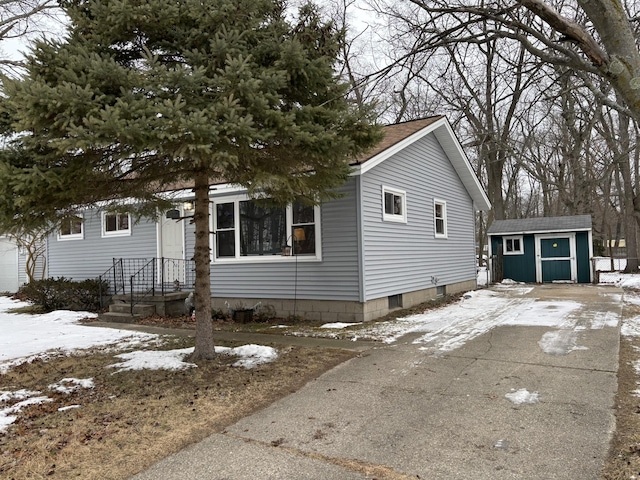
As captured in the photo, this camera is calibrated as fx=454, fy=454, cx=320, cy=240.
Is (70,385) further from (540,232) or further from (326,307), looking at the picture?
(540,232)

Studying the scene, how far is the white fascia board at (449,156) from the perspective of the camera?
934 cm

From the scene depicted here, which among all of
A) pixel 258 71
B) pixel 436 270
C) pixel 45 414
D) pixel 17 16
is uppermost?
pixel 17 16

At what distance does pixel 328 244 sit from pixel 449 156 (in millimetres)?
6483

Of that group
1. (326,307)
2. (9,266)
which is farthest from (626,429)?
(9,266)

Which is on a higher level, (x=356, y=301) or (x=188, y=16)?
(x=188, y=16)

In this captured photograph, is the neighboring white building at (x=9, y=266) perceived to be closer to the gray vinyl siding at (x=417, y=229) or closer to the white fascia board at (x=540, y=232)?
the gray vinyl siding at (x=417, y=229)

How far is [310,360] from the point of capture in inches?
241

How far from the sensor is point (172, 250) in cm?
1200

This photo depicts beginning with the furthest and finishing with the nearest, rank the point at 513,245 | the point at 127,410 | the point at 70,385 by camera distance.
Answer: the point at 513,245 < the point at 70,385 < the point at 127,410

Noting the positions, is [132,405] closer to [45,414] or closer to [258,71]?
[45,414]

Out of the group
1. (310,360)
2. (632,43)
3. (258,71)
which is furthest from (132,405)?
(632,43)

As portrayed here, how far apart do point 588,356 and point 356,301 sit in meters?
4.25

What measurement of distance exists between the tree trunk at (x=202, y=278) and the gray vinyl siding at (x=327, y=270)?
3381 mm


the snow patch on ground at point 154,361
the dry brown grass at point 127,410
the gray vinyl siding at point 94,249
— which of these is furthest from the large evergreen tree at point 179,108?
the gray vinyl siding at point 94,249
